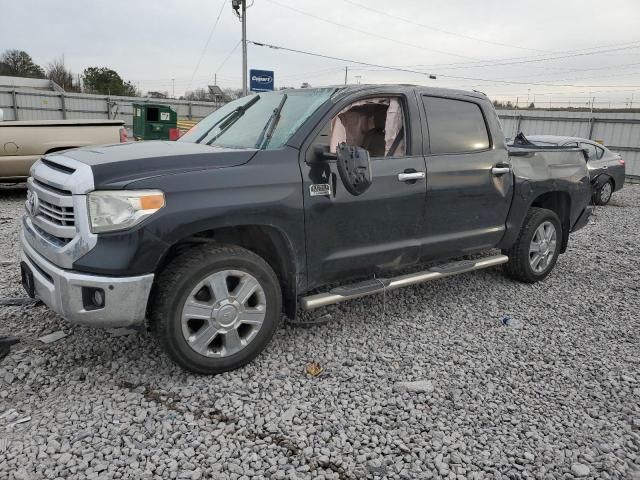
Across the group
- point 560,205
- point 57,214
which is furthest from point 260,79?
point 57,214

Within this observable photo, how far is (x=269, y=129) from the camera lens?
3701mm

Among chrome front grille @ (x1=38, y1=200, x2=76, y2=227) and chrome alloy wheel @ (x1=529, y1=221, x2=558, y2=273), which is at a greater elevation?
chrome front grille @ (x1=38, y1=200, x2=76, y2=227)

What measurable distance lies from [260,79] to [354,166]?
1287 centimetres

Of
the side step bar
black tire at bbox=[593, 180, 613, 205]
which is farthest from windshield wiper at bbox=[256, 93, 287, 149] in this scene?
black tire at bbox=[593, 180, 613, 205]

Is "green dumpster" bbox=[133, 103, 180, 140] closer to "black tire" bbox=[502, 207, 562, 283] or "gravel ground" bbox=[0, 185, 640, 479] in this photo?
"gravel ground" bbox=[0, 185, 640, 479]

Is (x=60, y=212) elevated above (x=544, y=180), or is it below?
below

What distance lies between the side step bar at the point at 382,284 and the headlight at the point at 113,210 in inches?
50.8

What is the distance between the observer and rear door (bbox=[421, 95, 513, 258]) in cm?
411

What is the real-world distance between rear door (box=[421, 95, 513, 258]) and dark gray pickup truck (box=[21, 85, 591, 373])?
14 mm

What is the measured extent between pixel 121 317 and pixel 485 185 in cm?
316

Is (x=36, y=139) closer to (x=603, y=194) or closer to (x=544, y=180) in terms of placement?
(x=544, y=180)

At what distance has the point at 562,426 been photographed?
2852 millimetres

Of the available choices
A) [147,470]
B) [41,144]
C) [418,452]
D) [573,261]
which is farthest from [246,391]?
[41,144]

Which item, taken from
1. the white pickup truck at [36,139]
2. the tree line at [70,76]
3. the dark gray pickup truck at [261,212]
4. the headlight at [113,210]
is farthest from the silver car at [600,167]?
the tree line at [70,76]
